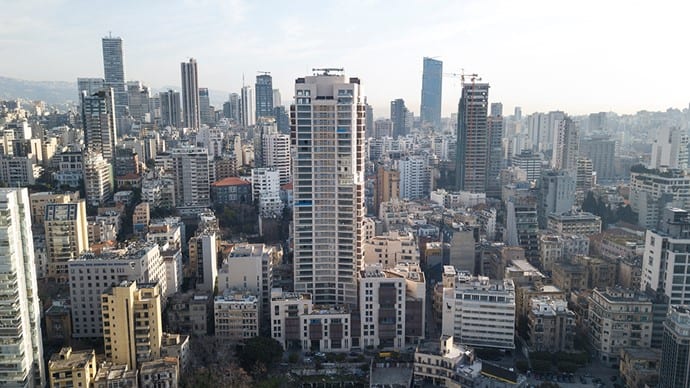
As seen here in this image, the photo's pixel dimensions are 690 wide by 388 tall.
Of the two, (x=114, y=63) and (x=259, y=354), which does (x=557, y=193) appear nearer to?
(x=259, y=354)

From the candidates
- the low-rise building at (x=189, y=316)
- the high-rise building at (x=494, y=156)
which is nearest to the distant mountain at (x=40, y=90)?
the low-rise building at (x=189, y=316)

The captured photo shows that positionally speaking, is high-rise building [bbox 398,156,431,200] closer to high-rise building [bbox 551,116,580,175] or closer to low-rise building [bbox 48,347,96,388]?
high-rise building [bbox 551,116,580,175]

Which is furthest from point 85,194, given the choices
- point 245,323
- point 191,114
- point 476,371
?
point 191,114

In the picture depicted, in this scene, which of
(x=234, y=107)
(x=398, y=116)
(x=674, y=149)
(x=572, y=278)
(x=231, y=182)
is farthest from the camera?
(x=234, y=107)

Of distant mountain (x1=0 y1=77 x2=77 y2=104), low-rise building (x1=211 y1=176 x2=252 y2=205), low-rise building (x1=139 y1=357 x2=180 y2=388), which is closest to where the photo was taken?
low-rise building (x1=139 y1=357 x2=180 y2=388)

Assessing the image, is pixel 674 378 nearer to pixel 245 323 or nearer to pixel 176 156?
pixel 245 323

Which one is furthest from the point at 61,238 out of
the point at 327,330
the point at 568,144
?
the point at 568,144

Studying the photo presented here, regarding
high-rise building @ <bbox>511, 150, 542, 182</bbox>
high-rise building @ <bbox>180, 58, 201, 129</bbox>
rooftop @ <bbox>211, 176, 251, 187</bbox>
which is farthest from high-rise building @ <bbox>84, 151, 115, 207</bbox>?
high-rise building @ <bbox>180, 58, 201, 129</bbox>
